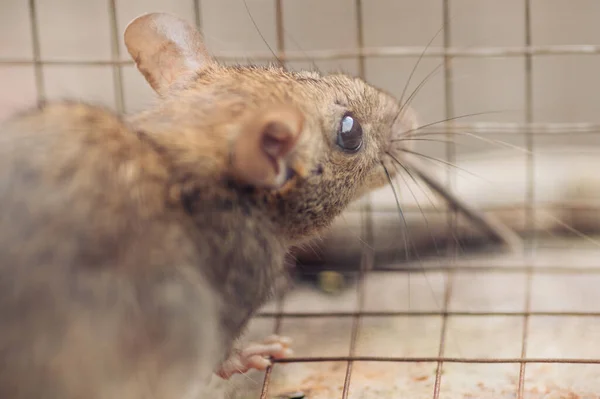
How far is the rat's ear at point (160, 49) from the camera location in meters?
2.64

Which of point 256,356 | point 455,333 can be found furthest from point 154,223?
point 455,333

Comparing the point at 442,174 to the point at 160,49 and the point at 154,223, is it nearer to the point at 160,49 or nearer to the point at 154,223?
the point at 160,49

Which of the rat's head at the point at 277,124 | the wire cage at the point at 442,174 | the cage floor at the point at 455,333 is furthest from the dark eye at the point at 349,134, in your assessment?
the cage floor at the point at 455,333

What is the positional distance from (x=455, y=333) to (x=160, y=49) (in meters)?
1.47

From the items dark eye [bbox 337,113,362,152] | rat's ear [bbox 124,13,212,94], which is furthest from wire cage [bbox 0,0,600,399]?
dark eye [bbox 337,113,362,152]

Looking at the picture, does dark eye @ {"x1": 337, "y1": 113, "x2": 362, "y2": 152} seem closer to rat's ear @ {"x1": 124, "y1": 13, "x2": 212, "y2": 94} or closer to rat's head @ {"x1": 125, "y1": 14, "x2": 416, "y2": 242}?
rat's head @ {"x1": 125, "y1": 14, "x2": 416, "y2": 242}

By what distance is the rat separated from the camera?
159 cm

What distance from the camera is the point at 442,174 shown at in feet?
14.5

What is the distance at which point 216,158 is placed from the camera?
1943mm

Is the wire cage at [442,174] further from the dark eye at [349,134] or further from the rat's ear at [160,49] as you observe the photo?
the dark eye at [349,134]

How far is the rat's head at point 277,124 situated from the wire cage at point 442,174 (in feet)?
1.02

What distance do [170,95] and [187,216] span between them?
63 cm

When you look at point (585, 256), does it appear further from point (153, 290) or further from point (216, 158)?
point (153, 290)

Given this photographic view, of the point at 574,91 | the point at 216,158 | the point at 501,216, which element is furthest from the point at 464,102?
the point at 216,158
